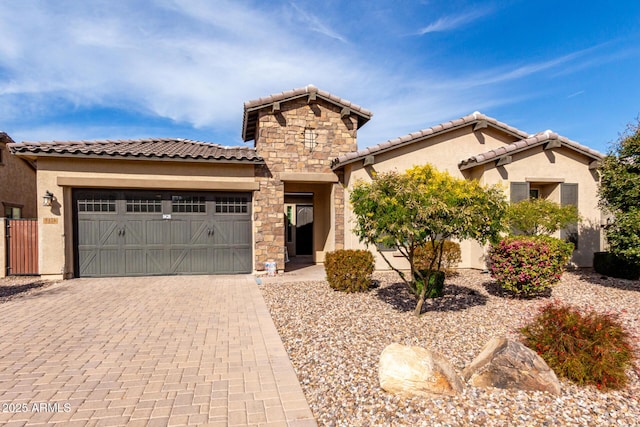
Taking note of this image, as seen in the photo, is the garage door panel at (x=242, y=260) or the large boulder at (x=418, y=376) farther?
the garage door panel at (x=242, y=260)

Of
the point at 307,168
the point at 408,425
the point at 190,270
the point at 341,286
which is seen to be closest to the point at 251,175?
the point at 307,168

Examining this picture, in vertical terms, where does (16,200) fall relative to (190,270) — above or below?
above

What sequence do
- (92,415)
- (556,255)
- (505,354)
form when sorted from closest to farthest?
(92,415), (505,354), (556,255)

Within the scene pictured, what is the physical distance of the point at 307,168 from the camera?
38.6ft

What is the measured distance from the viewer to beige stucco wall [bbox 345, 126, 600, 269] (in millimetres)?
11156

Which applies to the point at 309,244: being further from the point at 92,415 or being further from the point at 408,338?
the point at 92,415

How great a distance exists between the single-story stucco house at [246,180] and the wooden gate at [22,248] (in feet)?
2.39

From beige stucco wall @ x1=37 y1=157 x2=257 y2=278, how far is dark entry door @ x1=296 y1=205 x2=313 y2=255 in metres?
6.71

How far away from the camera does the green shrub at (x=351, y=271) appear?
829cm

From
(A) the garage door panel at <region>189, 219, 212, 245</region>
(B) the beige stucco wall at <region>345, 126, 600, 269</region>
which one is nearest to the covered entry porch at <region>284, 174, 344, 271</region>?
(B) the beige stucco wall at <region>345, 126, 600, 269</region>

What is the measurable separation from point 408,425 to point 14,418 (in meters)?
3.86

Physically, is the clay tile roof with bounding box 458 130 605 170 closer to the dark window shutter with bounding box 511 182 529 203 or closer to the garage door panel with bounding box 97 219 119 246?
the dark window shutter with bounding box 511 182 529 203

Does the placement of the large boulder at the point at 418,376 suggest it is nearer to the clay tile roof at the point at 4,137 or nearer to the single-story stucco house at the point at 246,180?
the single-story stucco house at the point at 246,180

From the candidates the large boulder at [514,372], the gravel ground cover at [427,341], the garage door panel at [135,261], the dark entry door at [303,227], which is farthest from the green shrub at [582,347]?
the dark entry door at [303,227]
